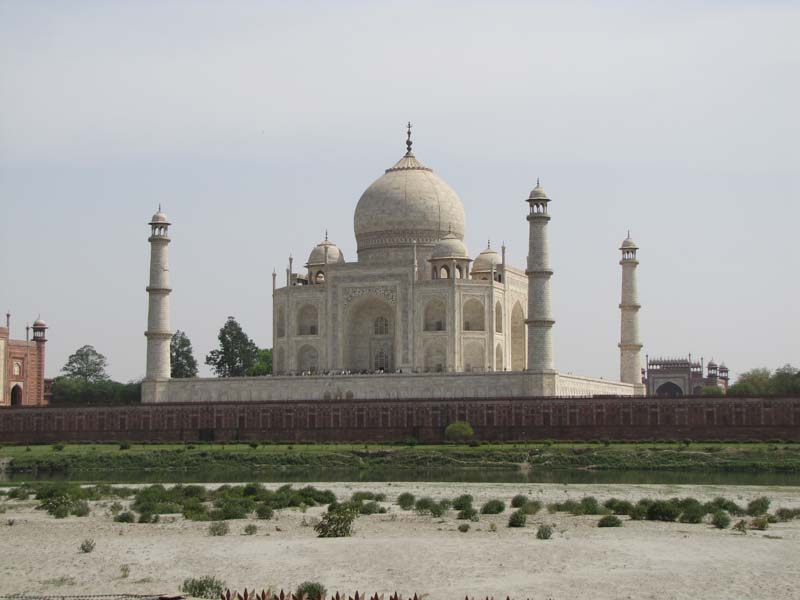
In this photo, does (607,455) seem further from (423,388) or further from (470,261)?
(470,261)

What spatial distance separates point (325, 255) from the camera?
6400 centimetres

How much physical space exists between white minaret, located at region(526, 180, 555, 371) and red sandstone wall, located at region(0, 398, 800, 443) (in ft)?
8.19

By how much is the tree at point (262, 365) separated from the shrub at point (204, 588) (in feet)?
186

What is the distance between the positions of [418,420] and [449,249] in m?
9.76

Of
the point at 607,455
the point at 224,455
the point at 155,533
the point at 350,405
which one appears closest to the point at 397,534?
the point at 155,533

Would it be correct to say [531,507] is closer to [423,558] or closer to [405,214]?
[423,558]

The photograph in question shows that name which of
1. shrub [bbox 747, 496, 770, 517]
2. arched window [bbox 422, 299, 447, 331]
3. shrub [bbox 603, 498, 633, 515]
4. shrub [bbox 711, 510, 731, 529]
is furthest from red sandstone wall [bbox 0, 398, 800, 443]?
shrub [bbox 711, 510, 731, 529]

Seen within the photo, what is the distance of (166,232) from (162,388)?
23.2ft

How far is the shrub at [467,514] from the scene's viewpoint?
25.9 m

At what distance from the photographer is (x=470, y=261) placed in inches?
2418

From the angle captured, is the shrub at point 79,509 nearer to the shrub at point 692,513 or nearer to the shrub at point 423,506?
the shrub at point 423,506

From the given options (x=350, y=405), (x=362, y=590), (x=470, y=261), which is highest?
(x=470, y=261)

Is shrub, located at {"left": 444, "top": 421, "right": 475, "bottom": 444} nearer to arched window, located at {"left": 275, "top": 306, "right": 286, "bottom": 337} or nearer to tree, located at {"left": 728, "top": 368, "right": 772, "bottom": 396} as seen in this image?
arched window, located at {"left": 275, "top": 306, "right": 286, "bottom": 337}

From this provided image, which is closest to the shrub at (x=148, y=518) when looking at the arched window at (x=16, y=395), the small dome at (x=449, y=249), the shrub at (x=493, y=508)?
the shrub at (x=493, y=508)
